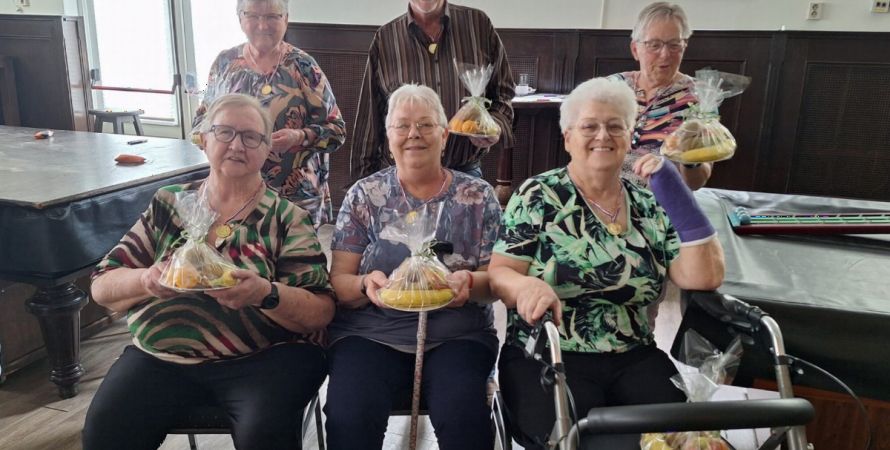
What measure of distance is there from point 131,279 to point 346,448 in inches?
26.8

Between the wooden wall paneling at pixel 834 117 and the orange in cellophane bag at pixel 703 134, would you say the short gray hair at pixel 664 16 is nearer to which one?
the orange in cellophane bag at pixel 703 134

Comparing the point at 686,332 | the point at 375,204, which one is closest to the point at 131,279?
the point at 375,204

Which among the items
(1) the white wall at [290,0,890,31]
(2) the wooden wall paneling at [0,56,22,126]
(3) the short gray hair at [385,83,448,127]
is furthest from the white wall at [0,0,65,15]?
(3) the short gray hair at [385,83,448,127]

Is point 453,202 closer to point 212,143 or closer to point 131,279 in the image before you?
point 212,143

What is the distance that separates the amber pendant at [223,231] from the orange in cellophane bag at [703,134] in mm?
1283

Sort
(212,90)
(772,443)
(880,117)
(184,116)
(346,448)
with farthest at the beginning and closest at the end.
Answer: (184,116) < (880,117) < (212,90) < (346,448) < (772,443)

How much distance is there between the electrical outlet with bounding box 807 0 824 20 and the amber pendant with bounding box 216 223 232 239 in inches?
178

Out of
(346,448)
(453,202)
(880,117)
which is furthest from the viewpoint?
(880,117)

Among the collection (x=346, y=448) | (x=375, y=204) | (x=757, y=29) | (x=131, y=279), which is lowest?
(x=346, y=448)

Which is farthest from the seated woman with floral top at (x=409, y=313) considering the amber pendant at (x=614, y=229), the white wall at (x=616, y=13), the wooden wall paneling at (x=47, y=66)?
the wooden wall paneling at (x=47, y=66)

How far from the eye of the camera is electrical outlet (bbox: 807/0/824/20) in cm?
443

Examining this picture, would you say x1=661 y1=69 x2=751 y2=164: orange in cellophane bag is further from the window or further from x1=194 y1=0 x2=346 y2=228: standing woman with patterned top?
the window

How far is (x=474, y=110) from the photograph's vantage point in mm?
2250

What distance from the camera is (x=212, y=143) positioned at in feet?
5.35
